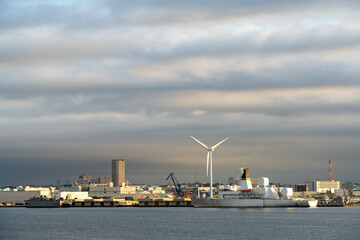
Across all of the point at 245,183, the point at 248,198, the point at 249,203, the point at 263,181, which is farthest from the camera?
the point at 263,181

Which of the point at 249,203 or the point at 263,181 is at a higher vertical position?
the point at 263,181

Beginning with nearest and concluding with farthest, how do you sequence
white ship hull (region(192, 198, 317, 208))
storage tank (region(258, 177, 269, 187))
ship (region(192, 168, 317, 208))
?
1. white ship hull (region(192, 198, 317, 208))
2. ship (region(192, 168, 317, 208))
3. storage tank (region(258, 177, 269, 187))

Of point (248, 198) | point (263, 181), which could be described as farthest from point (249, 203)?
point (263, 181)

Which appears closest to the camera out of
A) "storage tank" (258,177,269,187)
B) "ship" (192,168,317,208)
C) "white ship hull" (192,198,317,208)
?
"white ship hull" (192,198,317,208)

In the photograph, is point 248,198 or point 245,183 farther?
point 245,183

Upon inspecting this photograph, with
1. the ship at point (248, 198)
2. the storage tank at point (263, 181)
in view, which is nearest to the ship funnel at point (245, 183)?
the ship at point (248, 198)

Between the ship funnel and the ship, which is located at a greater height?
the ship funnel

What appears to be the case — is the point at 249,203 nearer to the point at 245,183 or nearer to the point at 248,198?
the point at 248,198

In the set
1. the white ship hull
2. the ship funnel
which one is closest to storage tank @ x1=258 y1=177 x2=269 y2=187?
the white ship hull

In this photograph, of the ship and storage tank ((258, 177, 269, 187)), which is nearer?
the ship

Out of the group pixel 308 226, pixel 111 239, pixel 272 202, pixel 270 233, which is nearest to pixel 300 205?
pixel 272 202

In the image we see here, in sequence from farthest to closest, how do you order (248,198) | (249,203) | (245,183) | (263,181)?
(263,181), (245,183), (248,198), (249,203)

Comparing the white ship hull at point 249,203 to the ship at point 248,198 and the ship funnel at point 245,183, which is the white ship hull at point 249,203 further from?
the ship funnel at point 245,183

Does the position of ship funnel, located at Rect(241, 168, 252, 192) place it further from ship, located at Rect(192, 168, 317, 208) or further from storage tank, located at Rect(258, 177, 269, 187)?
storage tank, located at Rect(258, 177, 269, 187)
